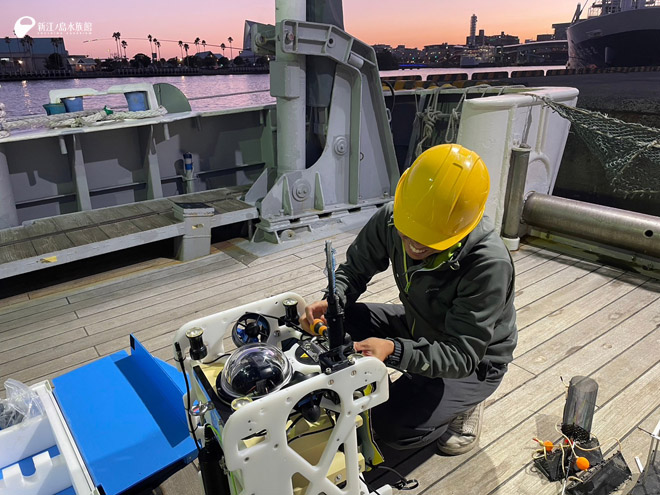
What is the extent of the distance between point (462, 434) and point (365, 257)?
89 centimetres

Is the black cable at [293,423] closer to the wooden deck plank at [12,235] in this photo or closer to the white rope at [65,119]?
the wooden deck plank at [12,235]

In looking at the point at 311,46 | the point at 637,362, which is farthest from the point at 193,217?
the point at 637,362

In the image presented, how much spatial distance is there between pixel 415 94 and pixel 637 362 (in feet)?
15.8

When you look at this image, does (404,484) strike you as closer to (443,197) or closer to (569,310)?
(443,197)

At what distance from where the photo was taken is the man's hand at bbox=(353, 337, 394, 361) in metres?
1.55

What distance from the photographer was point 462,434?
2.18 metres

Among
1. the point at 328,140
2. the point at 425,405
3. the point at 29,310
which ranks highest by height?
the point at 328,140

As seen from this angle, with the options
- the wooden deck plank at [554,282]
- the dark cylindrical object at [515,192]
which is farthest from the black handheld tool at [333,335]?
the dark cylindrical object at [515,192]

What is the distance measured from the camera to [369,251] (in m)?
2.19

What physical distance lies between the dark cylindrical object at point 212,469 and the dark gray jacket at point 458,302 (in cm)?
63

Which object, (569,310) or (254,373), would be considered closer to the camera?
(254,373)

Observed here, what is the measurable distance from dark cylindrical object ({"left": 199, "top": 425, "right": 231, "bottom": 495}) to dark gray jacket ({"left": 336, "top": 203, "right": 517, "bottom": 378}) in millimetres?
632

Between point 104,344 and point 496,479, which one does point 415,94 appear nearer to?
point 104,344

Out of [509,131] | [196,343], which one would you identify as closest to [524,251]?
[509,131]
